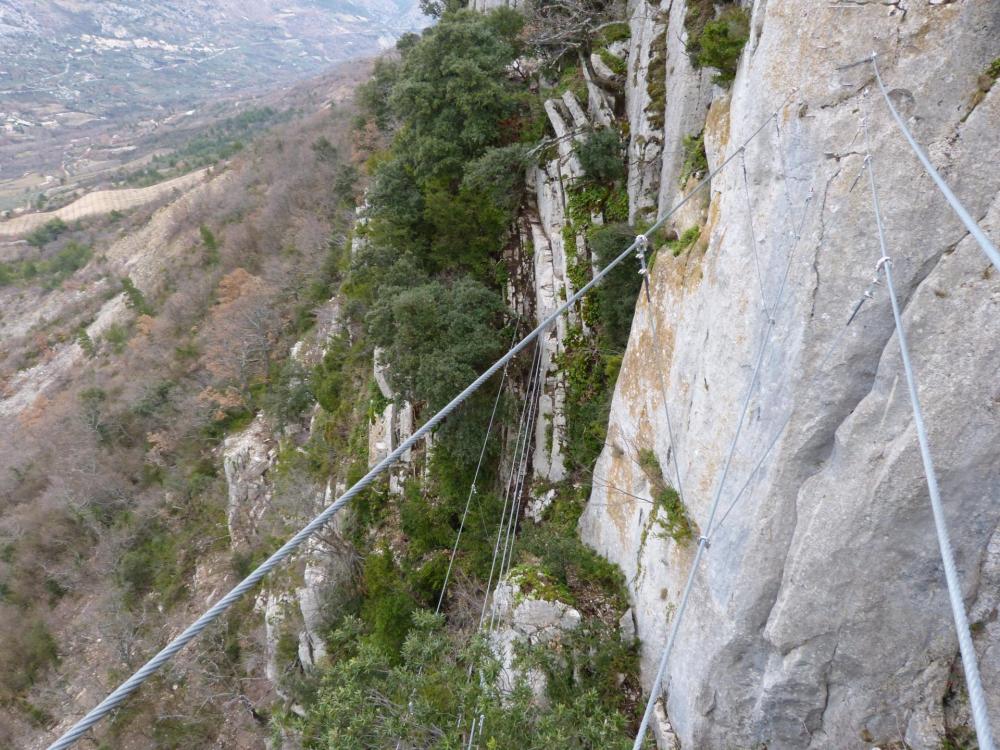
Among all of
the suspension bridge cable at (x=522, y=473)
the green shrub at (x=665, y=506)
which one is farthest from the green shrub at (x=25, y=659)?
the green shrub at (x=665, y=506)

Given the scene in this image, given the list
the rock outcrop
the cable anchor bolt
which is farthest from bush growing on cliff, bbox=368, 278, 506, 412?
the cable anchor bolt

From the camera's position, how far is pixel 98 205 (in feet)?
296

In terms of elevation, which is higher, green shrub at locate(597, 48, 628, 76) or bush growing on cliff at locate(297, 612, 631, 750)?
green shrub at locate(597, 48, 628, 76)

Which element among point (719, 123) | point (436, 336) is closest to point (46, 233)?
point (436, 336)

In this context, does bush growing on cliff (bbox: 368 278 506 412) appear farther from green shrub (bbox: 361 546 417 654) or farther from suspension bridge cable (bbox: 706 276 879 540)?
suspension bridge cable (bbox: 706 276 879 540)

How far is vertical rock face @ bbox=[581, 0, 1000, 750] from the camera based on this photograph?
540 cm

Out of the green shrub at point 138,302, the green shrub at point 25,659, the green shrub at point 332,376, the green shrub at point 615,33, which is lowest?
the green shrub at point 25,659

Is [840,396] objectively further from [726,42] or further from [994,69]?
[726,42]

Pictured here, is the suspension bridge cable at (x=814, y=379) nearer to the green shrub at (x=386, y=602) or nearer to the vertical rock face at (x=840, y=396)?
the vertical rock face at (x=840, y=396)

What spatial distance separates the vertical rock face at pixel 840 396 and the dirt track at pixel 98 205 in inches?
3788

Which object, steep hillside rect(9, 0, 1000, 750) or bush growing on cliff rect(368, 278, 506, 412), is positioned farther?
bush growing on cliff rect(368, 278, 506, 412)

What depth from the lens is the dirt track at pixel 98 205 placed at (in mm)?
86562

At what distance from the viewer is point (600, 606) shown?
33.8 ft

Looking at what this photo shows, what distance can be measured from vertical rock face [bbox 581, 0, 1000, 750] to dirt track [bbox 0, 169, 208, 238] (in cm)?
9621
